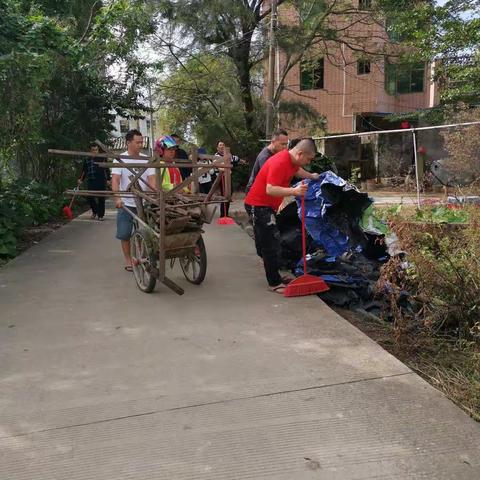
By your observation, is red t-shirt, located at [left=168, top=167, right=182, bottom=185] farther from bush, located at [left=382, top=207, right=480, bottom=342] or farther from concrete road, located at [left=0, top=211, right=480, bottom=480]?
bush, located at [left=382, top=207, right=480, bottom=342]

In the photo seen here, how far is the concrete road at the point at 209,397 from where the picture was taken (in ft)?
8.60

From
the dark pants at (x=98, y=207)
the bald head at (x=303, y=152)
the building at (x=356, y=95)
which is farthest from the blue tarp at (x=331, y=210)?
the building at (x=356, y=95)

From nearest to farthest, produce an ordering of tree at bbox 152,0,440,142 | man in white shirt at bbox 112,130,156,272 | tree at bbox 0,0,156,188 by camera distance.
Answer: man in white shirt at bbox 112,130,156,272 < tree at bbox 0,0,156,188 < tree at bbox 152,0,440,142

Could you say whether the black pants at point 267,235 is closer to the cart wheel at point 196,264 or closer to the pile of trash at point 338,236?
the pile of trash at point 338,236

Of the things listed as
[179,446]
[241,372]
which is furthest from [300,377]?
[179,446]

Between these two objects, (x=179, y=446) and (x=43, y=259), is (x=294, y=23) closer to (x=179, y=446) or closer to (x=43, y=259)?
(x=43, y=259)

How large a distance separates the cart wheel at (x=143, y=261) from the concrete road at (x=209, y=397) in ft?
0.69

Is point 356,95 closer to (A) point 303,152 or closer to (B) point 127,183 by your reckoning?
(B) point 127,183

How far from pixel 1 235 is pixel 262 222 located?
→ 13.4 feet

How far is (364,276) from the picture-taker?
565 centimetres

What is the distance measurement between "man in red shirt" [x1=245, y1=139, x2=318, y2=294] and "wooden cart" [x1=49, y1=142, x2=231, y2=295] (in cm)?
38

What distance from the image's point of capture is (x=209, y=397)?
10.7 feet

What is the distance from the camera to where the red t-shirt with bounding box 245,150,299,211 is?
523cm

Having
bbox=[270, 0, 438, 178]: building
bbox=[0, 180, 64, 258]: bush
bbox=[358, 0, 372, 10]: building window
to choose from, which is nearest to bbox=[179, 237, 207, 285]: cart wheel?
bbox=[0, 180, 64, 258]: bush
